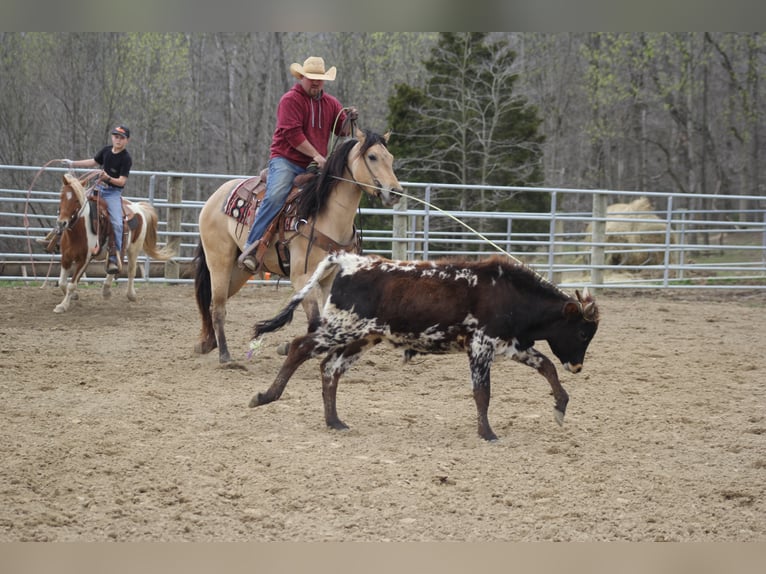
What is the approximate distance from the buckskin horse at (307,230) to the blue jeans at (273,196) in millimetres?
101

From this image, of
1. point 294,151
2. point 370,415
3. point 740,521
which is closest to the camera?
point 740,521

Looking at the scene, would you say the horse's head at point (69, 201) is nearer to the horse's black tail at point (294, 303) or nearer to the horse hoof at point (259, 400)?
the horse's black tail at point (294, 303)

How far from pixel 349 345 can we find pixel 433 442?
0.81 meters

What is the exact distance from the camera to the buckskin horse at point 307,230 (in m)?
6.50

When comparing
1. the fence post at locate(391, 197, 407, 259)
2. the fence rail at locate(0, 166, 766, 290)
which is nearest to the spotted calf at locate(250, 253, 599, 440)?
the fence rail at locate(0, 166, 766, 290)

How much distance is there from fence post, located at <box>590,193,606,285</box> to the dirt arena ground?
5.54 m

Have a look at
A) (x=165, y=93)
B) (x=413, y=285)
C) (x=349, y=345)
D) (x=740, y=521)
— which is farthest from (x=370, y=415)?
(x=165, y=93)

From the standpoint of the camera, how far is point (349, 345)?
5.29 metres

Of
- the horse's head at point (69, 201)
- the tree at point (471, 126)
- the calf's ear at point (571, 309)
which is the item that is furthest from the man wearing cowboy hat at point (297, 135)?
the tree at point (471, 126)

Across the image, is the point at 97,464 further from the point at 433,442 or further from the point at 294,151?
the point at 294,151

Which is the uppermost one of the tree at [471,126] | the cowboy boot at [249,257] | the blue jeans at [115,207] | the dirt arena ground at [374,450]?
the tree at [471,126]

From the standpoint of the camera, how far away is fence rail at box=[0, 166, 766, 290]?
1305 cm

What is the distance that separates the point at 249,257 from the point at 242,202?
0.59m

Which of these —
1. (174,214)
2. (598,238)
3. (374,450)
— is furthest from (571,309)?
(174,214)
